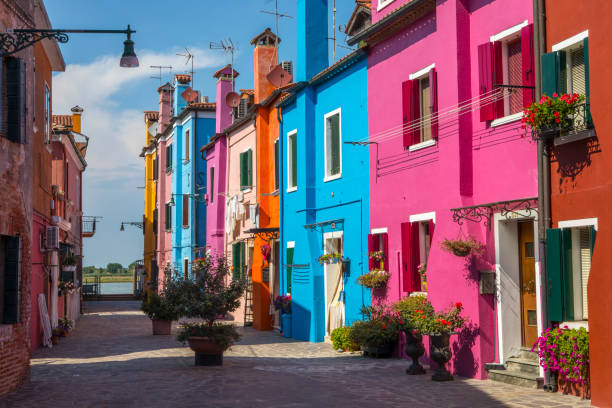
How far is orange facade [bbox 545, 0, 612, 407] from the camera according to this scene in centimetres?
975

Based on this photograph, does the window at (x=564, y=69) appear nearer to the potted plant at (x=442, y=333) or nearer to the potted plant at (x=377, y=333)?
the potted plant at (x=442, y=333)

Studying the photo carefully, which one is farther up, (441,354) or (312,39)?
(312,39)

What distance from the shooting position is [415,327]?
13195 mm

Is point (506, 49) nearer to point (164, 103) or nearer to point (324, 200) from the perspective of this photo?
point (324, 200)

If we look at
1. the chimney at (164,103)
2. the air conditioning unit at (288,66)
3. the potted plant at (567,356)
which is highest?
the chimney at (164,103)

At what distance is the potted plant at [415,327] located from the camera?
13.1 meters

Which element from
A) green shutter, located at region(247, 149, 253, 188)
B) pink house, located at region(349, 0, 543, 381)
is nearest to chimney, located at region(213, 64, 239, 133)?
green shutter, located at region(247, 149, 253, 188)

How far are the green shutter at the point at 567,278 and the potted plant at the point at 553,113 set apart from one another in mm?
1469

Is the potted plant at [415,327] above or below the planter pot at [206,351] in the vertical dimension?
above

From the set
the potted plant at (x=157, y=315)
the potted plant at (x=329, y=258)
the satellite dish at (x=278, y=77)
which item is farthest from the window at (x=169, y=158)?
the potted plant at (x=329, y=258)

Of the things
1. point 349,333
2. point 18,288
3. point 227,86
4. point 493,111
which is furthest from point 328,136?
point 227,86

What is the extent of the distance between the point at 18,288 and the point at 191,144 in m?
24.5

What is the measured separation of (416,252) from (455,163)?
94.2 inches

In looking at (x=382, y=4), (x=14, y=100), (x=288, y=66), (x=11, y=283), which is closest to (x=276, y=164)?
(x=288, y=66)
